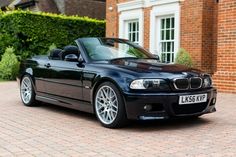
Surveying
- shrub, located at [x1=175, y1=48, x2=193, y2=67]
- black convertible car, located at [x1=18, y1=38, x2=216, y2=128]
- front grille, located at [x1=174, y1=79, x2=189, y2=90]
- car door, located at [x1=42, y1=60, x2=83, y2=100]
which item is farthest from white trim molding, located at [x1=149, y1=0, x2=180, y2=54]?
front grille, located at [x1=174, y1=79, x2=189, y2=90]

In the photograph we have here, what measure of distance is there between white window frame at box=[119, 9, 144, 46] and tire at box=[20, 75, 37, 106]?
25.3ft

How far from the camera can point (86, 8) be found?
1215 inches

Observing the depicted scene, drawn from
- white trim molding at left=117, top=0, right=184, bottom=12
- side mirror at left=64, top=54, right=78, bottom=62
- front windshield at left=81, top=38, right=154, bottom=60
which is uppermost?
white trim molding at left=117, top=0, right=184, bottom=12

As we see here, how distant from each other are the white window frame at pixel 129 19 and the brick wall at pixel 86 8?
1381 cm

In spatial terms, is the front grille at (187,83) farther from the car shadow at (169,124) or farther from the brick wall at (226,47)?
the brick wall at (226,47)

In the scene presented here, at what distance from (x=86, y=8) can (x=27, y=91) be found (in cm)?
2298

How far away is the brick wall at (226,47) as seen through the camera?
10820 mm

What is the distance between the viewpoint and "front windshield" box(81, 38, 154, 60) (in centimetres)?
696

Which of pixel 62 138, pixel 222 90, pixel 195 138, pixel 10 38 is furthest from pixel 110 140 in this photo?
pixel 10 38

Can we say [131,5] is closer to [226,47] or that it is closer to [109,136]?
[226,47]

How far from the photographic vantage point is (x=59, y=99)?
7395 mm

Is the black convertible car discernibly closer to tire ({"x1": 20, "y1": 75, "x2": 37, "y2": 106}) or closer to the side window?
tire ({"x1": 20, "y1": 75, "x2": 37, "y2": 106})

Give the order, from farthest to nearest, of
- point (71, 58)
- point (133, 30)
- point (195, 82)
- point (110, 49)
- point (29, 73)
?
point (133, 30)
point (29, 73)
point (110, 49)
point (71, 58)
point (195, 82)

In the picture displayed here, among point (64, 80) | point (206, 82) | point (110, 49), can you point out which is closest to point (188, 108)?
point (206, 82)
